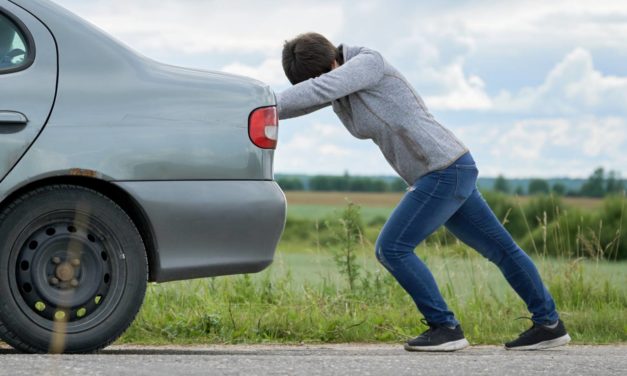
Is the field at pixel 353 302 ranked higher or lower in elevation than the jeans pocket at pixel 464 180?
lower

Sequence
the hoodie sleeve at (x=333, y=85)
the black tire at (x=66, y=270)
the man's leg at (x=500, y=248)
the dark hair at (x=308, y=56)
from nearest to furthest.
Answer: the black tire at (x=66, y=270), the hoodie sleeve at (x=333, y=85), the dark hair at (x=308, y=56), the man's leg at (x=500, y=248)

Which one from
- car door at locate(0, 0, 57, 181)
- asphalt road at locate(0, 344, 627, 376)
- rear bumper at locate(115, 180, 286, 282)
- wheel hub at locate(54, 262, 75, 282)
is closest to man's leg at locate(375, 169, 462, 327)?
asphalt road at locate(0, 344, 627, 376)

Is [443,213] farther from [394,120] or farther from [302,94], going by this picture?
[302,94]

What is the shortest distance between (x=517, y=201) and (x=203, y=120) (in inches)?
185

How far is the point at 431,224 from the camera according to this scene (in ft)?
20.2

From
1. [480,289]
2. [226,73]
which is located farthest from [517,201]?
[226,73]

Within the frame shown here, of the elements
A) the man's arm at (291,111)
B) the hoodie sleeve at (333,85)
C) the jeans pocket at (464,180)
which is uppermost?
the hoodie sleeve at (333,85)

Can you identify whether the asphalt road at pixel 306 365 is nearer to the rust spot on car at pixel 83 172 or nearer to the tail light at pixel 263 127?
the rust spot on car at pixel 83 172

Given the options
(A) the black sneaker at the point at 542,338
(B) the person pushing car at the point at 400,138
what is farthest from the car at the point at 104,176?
(A) the black sneaker at the point at 542,338

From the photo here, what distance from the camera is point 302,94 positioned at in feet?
19.5

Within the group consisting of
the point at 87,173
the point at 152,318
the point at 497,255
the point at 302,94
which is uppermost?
the point at 302,94

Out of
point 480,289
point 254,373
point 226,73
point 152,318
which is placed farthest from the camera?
point 480,289

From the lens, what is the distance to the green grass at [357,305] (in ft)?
25.0

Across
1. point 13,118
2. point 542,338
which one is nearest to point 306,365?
point 13,118
